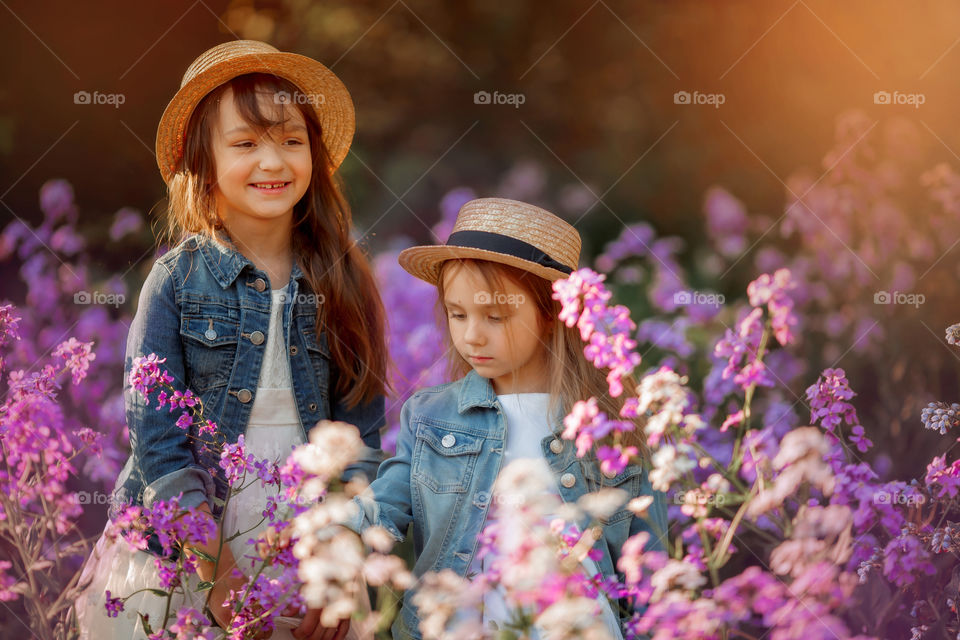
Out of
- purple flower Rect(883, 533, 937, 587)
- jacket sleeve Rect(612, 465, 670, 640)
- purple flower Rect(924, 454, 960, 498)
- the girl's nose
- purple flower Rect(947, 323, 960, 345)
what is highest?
the girl's nose

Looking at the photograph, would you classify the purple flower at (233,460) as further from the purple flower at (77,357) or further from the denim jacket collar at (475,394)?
the purple flower at (77,357)

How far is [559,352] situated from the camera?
2375mm

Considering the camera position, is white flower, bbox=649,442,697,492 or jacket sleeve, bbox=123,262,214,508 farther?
jacket sleeve, bbox=123,262,214,508

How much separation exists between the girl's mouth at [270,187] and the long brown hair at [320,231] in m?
0.12

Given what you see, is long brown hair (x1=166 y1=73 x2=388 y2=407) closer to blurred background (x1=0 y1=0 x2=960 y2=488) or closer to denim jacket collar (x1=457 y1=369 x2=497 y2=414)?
denim jacket collar (x1=457 y1=369 x2=497 y2=414)

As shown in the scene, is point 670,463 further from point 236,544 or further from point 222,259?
point 222,259

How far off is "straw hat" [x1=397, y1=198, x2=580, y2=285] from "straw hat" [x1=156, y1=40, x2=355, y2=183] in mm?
463

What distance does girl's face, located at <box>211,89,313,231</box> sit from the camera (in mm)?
2389

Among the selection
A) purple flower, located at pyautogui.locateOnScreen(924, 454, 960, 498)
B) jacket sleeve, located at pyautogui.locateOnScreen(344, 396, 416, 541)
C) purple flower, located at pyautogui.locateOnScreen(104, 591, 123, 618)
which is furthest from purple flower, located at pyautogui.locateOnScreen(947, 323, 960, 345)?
purple flower, located at pyautogui.locateOnScreen(104, 591, 123, 618)

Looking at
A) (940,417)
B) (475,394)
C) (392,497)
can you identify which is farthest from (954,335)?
(392,497)

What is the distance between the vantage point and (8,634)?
9.86 ft

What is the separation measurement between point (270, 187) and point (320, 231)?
0.73 ft

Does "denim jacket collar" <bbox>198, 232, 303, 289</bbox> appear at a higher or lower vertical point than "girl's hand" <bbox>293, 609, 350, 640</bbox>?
higher

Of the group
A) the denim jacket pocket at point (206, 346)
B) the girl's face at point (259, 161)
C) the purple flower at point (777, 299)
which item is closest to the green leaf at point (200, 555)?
the denim jacket pocket at point (206, 346)
